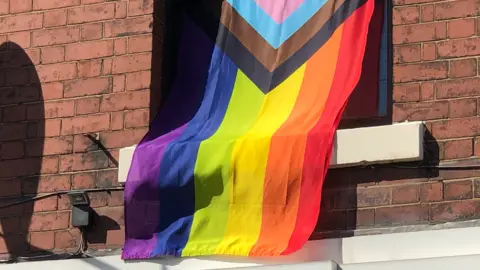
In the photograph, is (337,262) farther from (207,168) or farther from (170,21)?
(170,21)

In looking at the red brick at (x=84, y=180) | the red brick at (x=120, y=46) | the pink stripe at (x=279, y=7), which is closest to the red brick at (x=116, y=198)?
the red brick at (x=84, y=180)

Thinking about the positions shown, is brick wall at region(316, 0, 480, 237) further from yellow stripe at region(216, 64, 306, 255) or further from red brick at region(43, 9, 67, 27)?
red brick at region(43, 9, 67, 27)

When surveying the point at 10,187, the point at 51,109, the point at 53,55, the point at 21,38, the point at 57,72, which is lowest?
the point at 10,187

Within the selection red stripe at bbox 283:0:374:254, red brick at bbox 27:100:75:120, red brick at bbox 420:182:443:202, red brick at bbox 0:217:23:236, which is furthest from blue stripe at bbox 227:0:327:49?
red brick at bbox 0:217:23:236

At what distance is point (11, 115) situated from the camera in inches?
234

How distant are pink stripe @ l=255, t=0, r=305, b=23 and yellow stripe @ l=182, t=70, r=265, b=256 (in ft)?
1.97

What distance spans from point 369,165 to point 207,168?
2.69ft

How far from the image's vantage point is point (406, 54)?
533cm

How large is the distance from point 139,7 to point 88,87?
0.53 m

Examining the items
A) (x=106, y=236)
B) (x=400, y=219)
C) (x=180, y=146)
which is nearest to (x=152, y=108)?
(x=180, y=146)

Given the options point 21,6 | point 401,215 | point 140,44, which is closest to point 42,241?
point 140,44

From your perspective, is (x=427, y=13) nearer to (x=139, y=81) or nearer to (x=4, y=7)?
(x=139, y=81)

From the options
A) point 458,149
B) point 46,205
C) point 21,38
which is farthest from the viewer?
point 21,38

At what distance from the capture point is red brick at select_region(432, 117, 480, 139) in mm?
5059
